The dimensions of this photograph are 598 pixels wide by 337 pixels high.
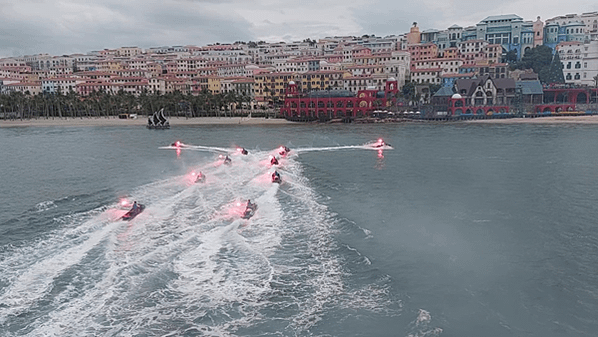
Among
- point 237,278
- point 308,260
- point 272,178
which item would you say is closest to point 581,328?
point 308,260

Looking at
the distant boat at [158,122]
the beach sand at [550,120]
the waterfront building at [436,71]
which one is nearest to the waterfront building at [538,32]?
the waterfront building at [436,71]

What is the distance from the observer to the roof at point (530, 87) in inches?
5094

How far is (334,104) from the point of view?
131m

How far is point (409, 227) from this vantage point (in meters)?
30.5

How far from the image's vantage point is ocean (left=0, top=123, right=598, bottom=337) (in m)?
19.1

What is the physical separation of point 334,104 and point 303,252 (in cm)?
10778

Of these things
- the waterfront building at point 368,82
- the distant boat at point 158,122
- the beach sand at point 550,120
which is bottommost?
the beach sand at point 550,120

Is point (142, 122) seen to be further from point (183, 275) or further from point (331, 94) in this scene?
point (183, 275)

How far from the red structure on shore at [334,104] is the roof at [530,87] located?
118ft

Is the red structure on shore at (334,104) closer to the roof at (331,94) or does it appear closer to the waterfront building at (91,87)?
the roof at (331,94)

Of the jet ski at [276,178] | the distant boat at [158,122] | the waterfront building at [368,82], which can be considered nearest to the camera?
the jet ski at [276,178]

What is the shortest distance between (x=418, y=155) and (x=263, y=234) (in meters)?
40.1

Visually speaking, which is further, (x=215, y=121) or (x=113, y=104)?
(x=113, y=104)

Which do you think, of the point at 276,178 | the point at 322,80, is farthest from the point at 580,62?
the point at 276,178
